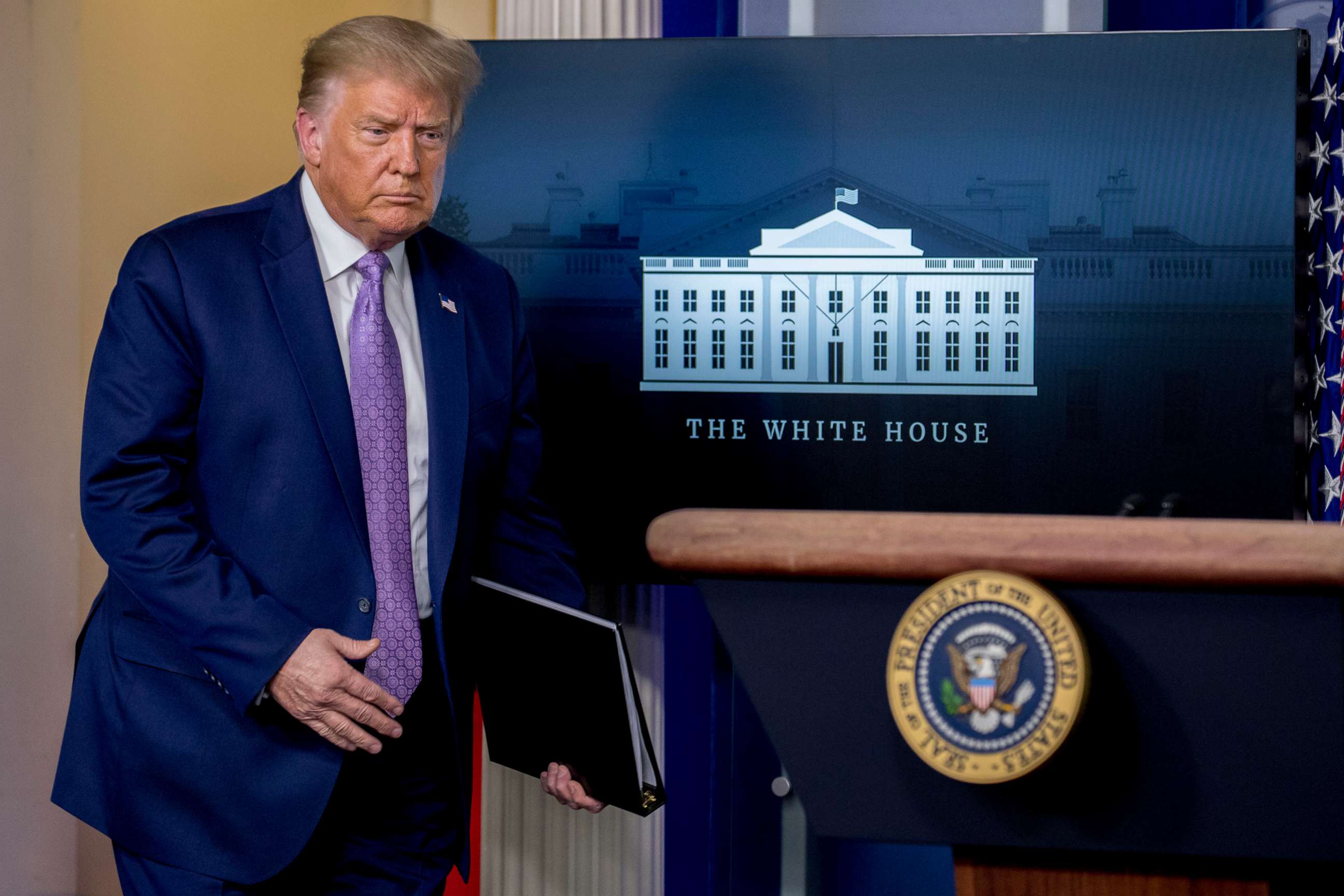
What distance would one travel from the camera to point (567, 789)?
1.56 metres

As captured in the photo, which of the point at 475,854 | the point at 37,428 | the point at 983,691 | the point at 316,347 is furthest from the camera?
the point at 475,854

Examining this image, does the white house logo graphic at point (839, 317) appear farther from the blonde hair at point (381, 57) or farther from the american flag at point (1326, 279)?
the blonde hair at point (381, 57)

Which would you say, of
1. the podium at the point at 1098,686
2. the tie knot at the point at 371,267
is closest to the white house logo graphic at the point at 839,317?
the tie knot at the point at 371,267

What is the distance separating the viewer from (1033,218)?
217cm

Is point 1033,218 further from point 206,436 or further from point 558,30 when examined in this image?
point 206,436

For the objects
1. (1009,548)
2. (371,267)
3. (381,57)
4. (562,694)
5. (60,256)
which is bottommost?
(562,694)

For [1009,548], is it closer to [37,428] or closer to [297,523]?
[297,523]

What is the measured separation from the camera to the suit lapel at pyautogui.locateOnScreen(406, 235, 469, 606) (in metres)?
1.51

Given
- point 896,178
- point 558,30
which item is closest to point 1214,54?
point 896,178

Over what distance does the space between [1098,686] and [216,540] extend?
3.46 ft

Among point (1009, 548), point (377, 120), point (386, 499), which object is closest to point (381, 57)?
point (377, 120)

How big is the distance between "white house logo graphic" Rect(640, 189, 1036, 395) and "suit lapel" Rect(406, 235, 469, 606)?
64 cm

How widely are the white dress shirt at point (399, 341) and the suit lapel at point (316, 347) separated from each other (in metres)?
0.03

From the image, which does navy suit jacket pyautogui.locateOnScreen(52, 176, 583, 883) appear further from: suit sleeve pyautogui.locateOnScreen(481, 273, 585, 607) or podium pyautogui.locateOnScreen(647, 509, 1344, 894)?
podium pyautogui.locateOnScreen(647, 509, 1344, 894)
